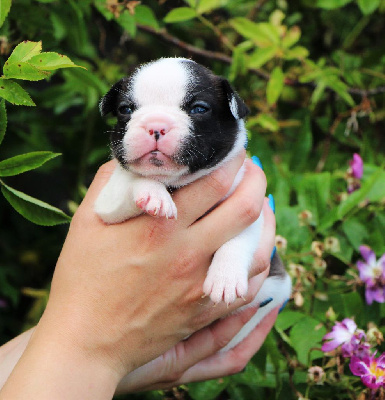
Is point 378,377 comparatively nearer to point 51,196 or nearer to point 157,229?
point 157,229

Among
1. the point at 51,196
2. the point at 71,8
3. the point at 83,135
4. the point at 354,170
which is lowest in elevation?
the point at 51,196

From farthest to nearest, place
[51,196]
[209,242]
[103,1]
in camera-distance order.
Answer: [51,196], [103,1], [209,242]

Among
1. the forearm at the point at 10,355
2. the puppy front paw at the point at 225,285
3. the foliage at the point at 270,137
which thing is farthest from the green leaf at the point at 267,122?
the forearm at the point at 10,355

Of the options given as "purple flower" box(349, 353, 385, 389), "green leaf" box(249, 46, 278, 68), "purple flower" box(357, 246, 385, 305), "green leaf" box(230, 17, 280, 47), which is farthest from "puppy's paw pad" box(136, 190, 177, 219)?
"green leaf" box(230, 17, 280, 47)

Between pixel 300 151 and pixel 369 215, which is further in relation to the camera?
pixel 300 151

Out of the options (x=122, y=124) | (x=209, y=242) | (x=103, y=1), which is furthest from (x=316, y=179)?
(x=103, y=1)

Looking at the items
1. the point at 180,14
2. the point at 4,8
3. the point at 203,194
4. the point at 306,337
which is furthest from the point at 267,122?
Result: the point at 4,8

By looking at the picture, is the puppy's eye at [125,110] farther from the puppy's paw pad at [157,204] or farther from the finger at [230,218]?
the finger at [230,218]

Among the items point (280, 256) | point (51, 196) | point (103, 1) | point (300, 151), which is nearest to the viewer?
point (103, 1)
